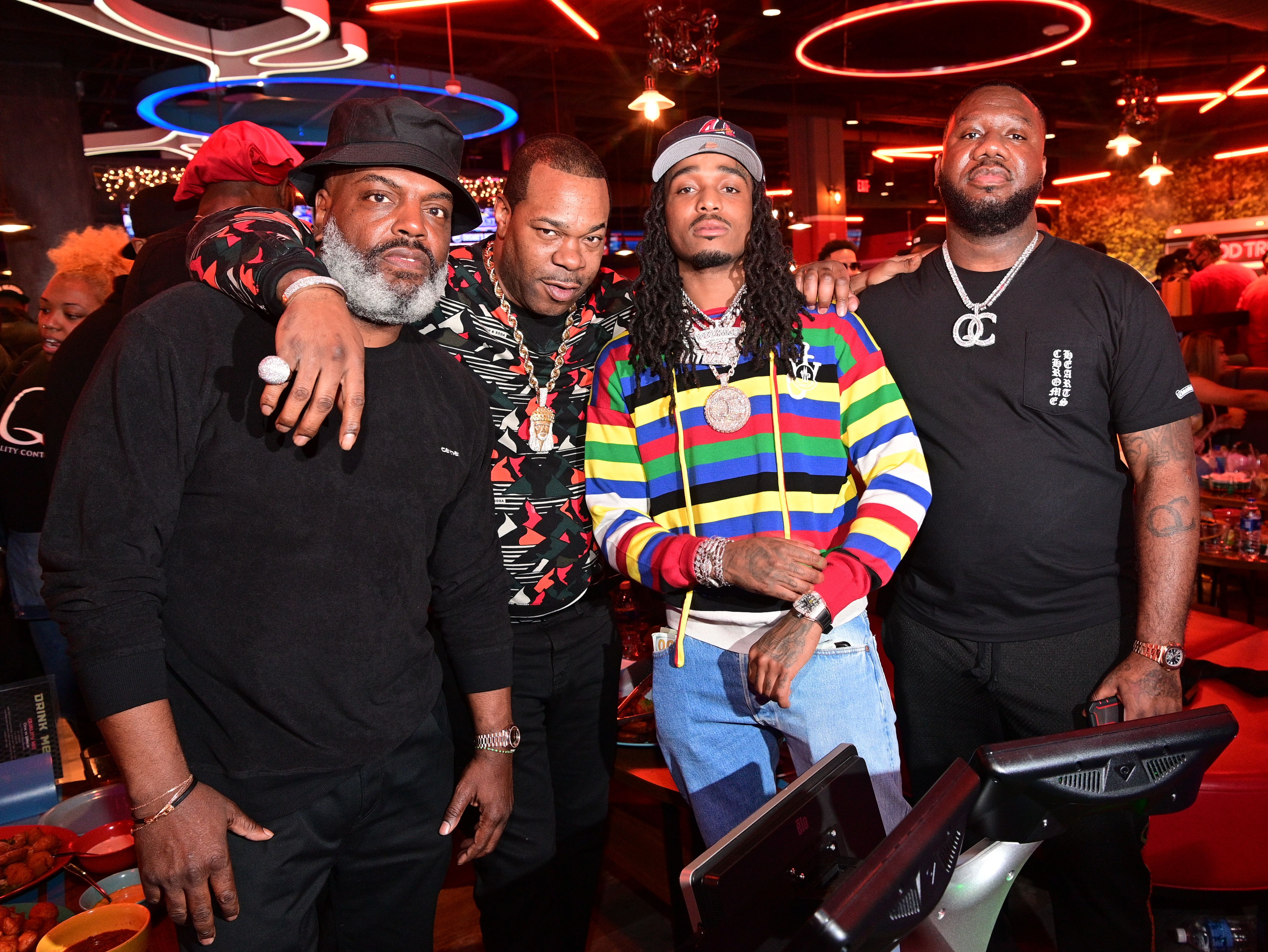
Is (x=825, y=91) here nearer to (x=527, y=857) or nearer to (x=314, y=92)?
(x=314, y=92)

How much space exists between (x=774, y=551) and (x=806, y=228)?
13124 millimetres

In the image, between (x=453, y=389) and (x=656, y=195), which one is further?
(x=656, y=195)

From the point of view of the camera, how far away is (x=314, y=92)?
11.0m

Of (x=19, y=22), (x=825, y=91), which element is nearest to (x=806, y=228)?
(x=825, y=91)

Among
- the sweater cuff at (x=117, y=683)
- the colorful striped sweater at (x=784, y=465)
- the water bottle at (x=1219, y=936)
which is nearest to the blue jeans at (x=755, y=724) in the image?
the colorful striped sweater at (x=784, y=465)

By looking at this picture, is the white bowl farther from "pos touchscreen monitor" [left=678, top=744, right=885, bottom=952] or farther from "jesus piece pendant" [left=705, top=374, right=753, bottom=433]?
"jesus piece pendant" [left=705, top=374, right=753, bottom=433]

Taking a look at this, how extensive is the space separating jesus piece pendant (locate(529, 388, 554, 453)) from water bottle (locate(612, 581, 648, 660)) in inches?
43.5

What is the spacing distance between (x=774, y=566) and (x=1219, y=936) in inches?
79.9

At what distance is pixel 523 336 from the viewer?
2.16m

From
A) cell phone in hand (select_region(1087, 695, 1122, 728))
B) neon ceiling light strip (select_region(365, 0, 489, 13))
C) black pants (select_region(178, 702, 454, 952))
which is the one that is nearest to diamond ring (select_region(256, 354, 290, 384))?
black pants (select_region(178, 702, 454, 952))

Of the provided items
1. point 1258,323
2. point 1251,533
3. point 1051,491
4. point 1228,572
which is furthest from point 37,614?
point 1258,323

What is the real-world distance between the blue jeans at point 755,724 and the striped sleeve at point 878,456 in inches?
7.5

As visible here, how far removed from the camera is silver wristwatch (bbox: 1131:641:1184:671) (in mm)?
1903

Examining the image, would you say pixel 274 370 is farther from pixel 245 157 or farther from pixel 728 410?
pixel 245 157
